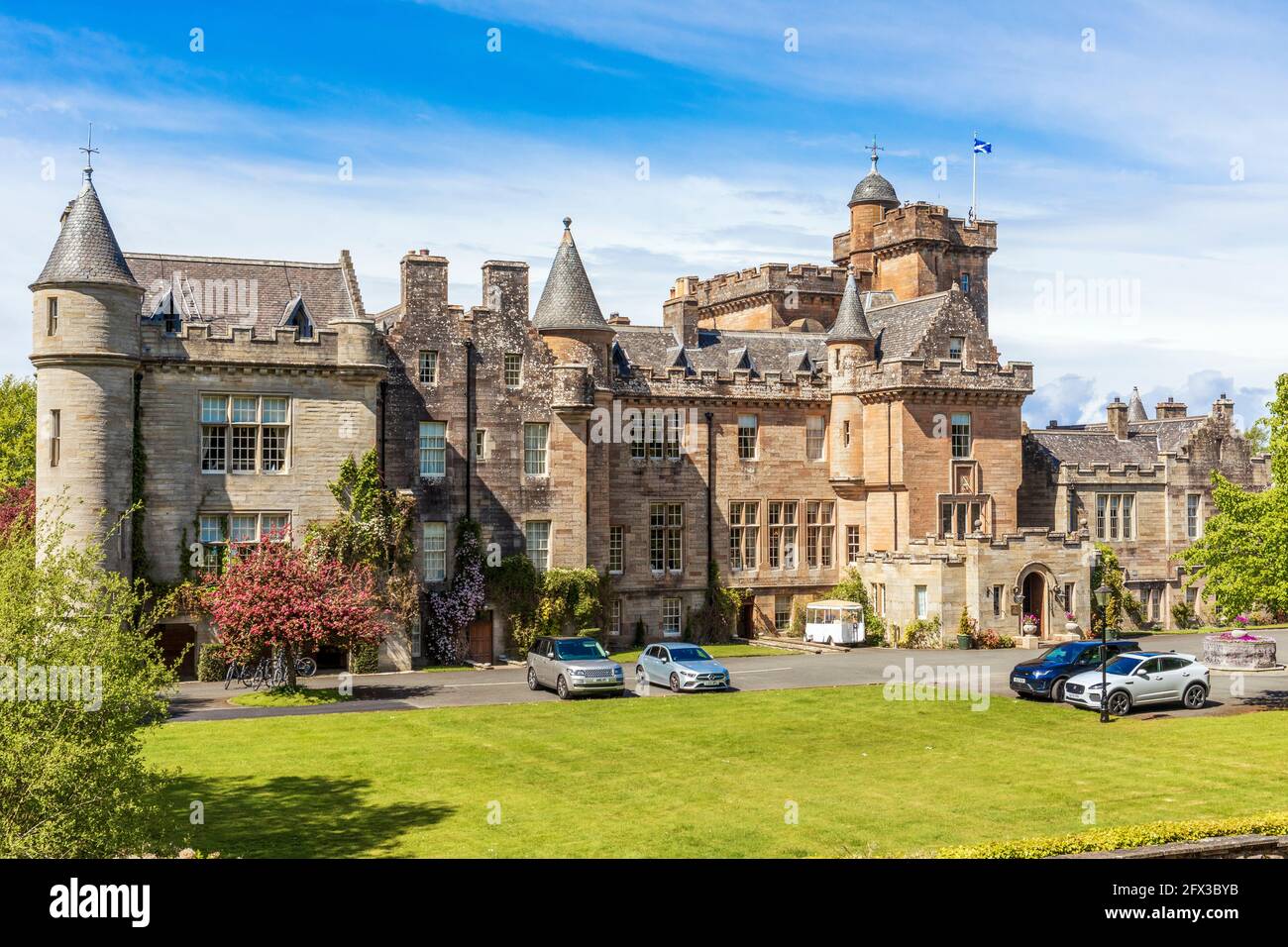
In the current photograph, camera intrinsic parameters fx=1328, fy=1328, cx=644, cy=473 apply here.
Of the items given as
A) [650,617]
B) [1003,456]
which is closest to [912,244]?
[1003,456]

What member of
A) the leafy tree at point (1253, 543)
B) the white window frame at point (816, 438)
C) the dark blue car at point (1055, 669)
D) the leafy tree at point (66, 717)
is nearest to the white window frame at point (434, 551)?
the white window frame at point (816, 438)

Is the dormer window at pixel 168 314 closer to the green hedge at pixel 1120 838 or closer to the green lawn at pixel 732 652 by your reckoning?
the green lawn at pixel 732 652

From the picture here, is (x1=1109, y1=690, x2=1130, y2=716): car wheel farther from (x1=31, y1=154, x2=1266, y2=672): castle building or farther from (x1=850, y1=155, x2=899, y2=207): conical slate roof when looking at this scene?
(x1=850, y1=155, x2=899, y2=207): conical slate roof

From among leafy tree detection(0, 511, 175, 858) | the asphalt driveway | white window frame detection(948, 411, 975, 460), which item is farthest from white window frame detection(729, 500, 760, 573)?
leafy tree detection(0, 511, 175, 858)

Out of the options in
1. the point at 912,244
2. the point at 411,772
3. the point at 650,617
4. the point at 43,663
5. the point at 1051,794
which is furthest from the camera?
the point at 912,244

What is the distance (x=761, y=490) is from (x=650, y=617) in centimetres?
736

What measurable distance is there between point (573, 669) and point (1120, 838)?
67.5 ft


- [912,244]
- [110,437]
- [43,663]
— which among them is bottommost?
[43,663]

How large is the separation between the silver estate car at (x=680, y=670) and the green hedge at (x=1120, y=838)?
1963 cm

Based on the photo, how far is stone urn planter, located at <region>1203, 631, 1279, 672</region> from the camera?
44188 millimetres

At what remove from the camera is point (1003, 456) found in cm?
5700

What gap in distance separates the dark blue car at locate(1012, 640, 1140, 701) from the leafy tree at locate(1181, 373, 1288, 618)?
3.53 meters

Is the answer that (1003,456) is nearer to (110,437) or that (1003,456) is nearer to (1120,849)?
(110,437)

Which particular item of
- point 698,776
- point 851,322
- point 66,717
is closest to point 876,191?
point 851,322
